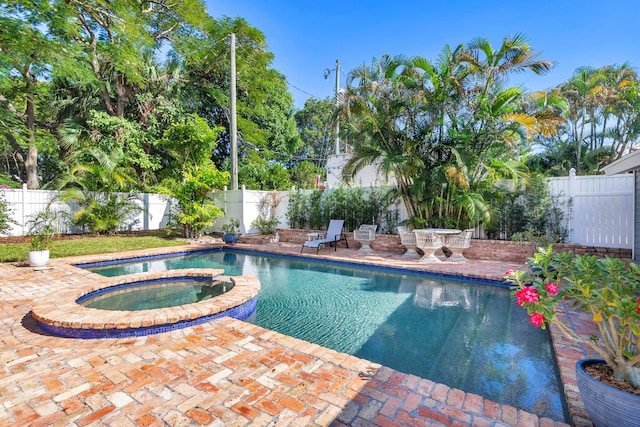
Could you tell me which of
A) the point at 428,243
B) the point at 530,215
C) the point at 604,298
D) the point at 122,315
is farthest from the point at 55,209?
the point at 530,215

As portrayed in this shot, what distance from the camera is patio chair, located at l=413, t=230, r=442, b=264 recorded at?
25.8 feet

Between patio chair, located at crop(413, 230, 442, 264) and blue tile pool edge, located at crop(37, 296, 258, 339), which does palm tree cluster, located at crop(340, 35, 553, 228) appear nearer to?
patio chair, located at crop(413, 230, 442, 264)

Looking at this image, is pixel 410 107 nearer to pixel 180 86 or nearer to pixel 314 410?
pixel 314 410

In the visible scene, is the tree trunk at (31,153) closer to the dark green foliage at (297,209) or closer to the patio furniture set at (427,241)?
the dark green foliage at (297,209)

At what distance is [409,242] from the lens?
8.59 metres

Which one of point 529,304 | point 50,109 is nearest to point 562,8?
point 529,304

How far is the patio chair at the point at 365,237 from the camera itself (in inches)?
377

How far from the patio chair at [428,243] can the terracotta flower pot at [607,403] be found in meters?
5.86

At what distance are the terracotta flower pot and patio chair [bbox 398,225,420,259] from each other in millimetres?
6535

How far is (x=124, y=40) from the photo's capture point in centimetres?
1306

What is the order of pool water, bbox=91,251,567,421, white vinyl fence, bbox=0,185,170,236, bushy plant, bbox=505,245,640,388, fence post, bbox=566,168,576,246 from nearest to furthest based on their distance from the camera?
bushy plant, bbox=505,245,640,388 → pool water, bbox=91,251,567,421 → fence post, bbox=566,168,576,246 → white vinyl fence, bbox=0,185,170,236

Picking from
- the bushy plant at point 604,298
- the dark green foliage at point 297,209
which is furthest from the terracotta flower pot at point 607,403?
the dark green foliage at point 297,209

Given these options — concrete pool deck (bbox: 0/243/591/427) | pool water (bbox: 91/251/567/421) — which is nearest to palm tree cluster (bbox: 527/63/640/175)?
pool water (bbox: 91/251/567/421)

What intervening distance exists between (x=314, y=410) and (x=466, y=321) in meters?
3.06
